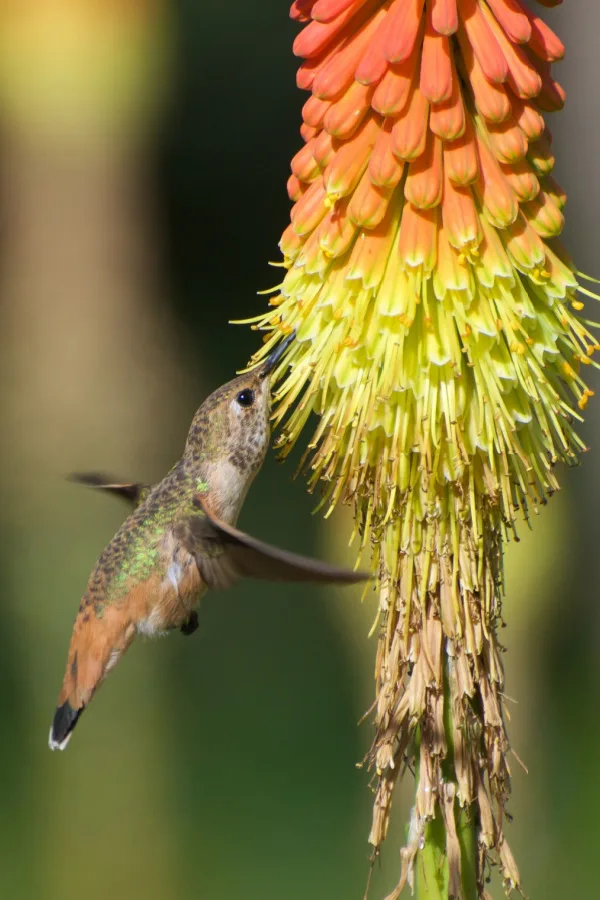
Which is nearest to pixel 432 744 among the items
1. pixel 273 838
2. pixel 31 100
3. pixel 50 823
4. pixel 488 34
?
pixel 488 34

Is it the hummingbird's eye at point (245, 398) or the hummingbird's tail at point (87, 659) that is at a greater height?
the hummingbird's eye at point (245, 398)

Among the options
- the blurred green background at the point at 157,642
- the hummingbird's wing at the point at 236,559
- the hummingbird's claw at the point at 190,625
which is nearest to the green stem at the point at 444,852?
the hummingbird's wing at the point at 236,559

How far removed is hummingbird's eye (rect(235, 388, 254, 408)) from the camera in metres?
3.39

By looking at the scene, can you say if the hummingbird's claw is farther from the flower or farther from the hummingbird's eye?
the flower

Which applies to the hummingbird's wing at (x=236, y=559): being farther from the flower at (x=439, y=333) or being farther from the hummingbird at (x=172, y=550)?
the flower at (x=439, y=333)

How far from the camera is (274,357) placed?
2961 millimetres

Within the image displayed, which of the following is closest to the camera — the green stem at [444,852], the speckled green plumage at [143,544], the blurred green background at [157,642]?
the green stem at [444,852]

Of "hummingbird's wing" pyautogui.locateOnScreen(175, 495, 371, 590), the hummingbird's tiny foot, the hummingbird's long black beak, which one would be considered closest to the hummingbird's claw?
the hummingbird's tiny foot

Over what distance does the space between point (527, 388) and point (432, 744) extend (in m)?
0.80

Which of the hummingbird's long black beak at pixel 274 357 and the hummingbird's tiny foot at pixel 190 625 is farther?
the hummingbird's tiny foot at pixel 190 625

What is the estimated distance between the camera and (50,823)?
7.93m

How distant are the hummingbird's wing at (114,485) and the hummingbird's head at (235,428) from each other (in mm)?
375

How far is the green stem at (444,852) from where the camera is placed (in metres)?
2.50

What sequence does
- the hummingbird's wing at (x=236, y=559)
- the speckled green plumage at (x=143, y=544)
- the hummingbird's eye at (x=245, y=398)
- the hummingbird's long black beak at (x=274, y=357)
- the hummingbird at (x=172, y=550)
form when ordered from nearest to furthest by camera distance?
the hummingbird's wing at (x=236, y=559)
the hummingbird's long black beak at (x=274, y=357)
the hummingbird's eye at (x=245, y=398)
the hummingbird at (x=172, y=550)
the speckled green plumage at (x=143, y=544)
